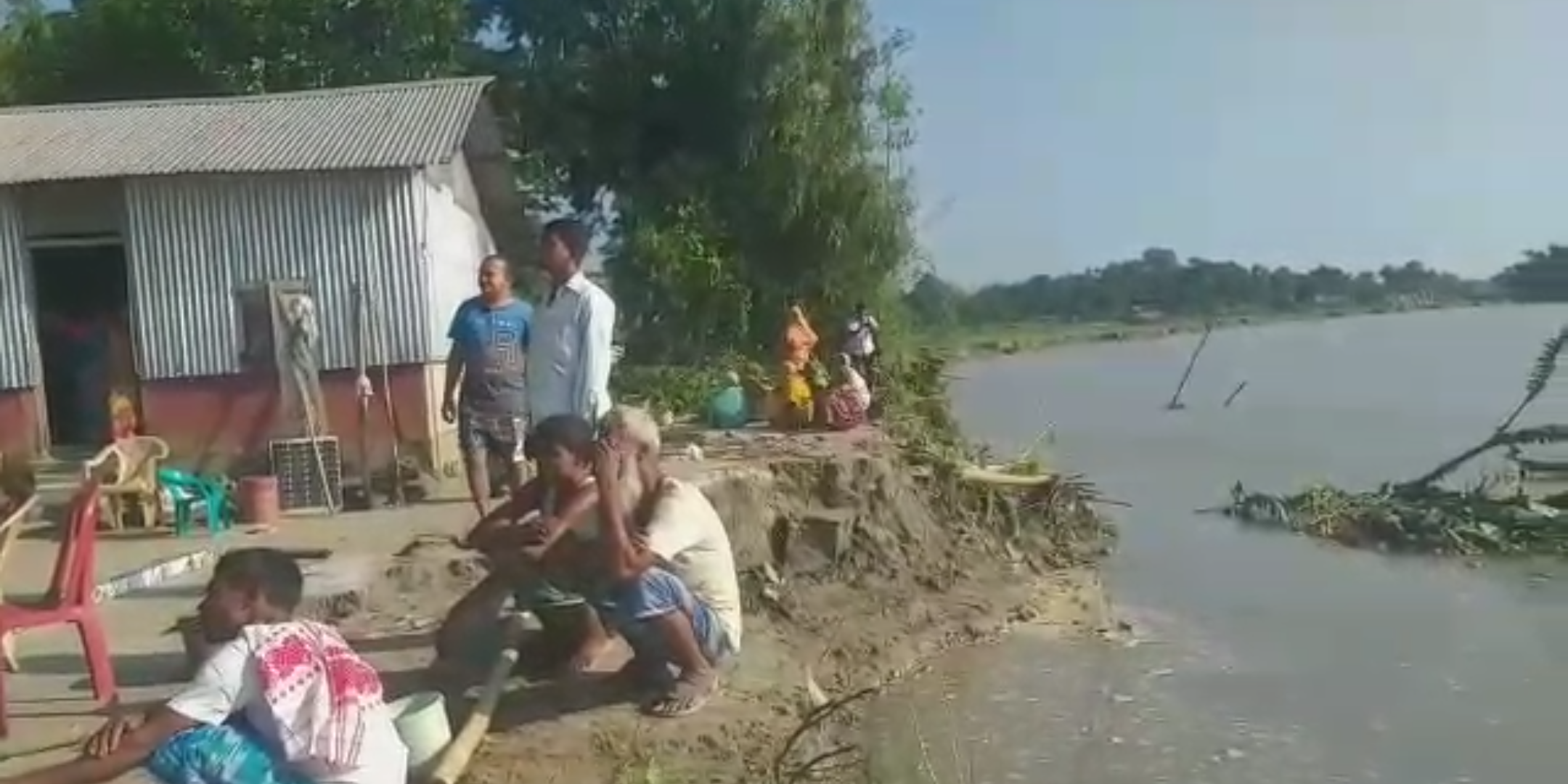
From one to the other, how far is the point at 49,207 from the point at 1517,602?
13.5 meters

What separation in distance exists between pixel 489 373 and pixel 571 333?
60.5 inches

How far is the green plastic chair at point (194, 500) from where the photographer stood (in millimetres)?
11391

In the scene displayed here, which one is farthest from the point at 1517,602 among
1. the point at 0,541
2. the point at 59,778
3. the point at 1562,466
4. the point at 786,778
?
the point at 59,778

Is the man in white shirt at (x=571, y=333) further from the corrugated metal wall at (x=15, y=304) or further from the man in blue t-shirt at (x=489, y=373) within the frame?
the corrugated metal wall at (x=15, y=304)

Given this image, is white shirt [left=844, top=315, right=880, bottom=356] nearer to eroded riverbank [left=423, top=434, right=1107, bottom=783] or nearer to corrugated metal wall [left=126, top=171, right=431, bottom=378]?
eroded riverbank [left=423, top=434, right=1107, bottom=783]

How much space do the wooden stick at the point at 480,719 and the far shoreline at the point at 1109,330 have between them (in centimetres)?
6782

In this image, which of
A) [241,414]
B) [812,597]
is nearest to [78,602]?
[812,597]

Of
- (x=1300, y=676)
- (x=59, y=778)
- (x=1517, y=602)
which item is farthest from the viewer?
(x=1517, y=602)

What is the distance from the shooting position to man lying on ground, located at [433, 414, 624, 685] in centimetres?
633

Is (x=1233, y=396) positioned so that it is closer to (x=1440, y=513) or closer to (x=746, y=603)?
(x=1440, y=513)

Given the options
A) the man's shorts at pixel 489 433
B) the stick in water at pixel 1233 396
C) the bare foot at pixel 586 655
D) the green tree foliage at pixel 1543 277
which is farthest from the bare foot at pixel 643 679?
the green tree foliage at pixel 1543 277

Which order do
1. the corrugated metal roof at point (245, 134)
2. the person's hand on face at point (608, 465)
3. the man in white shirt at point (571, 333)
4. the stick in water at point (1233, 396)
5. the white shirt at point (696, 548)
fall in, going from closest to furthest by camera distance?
1. the person's hand on face at point (608, 465)
2. the white shirt at point (696, 548)
3. the man in white shirt at point (571, 333)
4. the corrugated metal roof at point (245, 134)
5. the stick in water at point (1233, 396)

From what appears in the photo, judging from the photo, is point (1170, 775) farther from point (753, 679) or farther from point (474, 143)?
point (474, 143)

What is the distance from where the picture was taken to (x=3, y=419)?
537 inches
